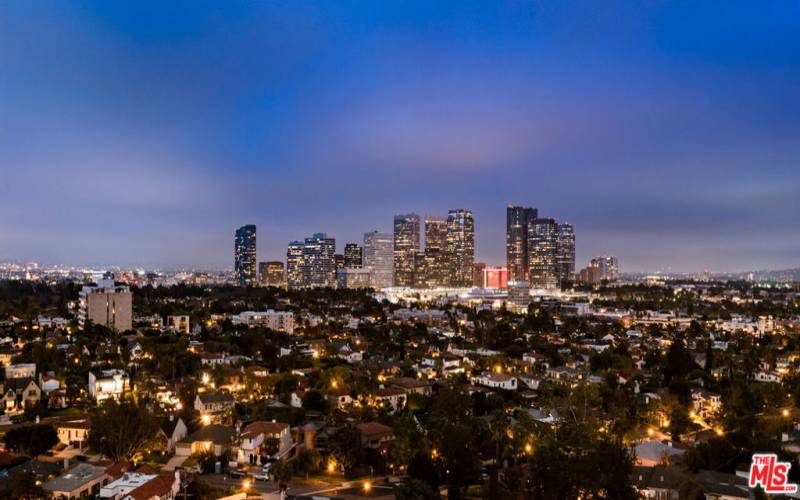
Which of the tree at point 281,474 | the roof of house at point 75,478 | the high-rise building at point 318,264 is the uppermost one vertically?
the high-rise building at point 318,264

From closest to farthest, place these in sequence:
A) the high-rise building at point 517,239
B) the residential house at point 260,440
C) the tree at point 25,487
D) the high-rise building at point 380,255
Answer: the tree at point 25,487 < the residential house at point 260,440 < the high-rise building at point 380,255 < the high-rise building at point 517,239

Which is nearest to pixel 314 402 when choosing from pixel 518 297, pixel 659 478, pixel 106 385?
pixel 106 385

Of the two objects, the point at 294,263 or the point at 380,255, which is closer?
the point at 294,263

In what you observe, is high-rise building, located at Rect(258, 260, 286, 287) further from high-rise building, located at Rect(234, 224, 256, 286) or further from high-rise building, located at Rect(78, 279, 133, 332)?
high-rise building, located at Rect(78, 279, 133, 332)

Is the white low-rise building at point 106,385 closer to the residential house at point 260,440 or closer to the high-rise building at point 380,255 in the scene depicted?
the residential house at point 260,440

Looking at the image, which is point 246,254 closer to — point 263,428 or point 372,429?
point 263,428

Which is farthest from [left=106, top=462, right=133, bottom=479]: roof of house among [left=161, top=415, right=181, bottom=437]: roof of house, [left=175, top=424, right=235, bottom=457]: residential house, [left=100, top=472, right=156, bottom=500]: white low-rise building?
[left=161, top=415, right=181, bottom=437]: roof of house

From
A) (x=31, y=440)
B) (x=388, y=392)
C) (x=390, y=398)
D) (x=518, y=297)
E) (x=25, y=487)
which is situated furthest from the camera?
(x=518, y=297)

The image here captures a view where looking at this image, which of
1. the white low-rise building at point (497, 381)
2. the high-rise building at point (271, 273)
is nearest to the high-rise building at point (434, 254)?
the high-rise building at point (271, 273)
